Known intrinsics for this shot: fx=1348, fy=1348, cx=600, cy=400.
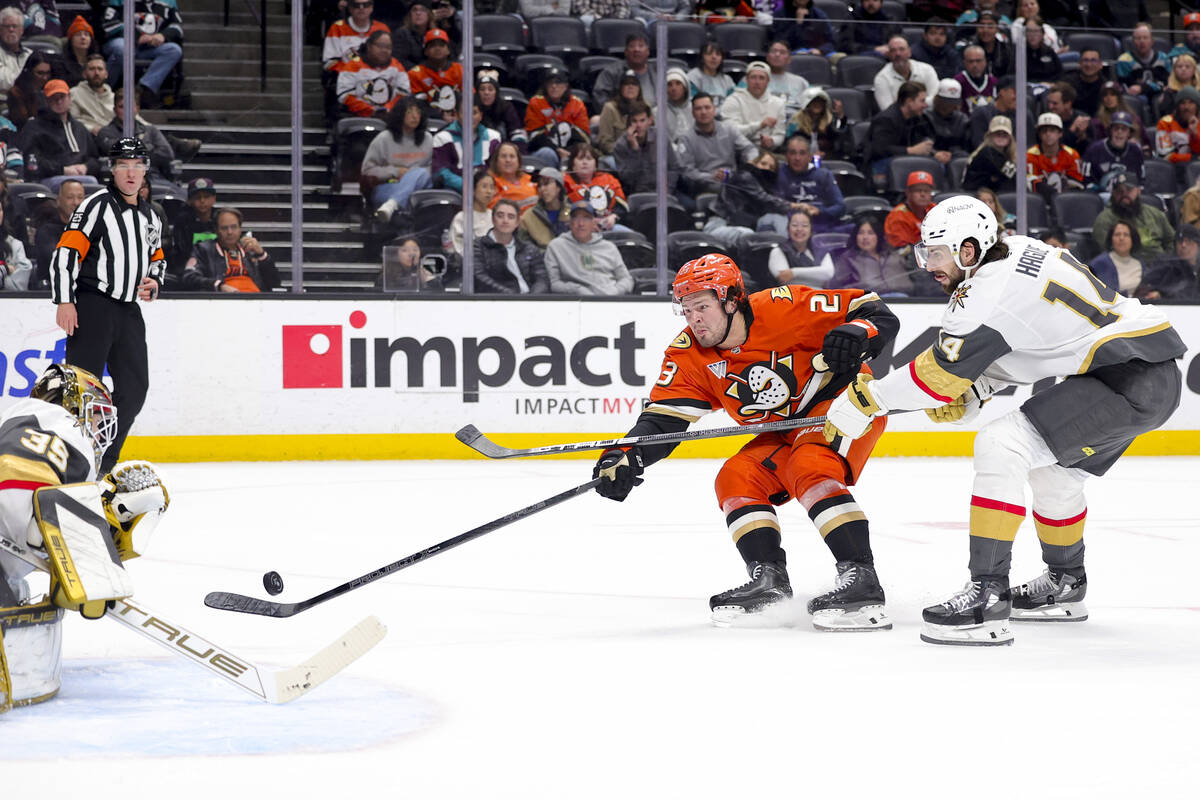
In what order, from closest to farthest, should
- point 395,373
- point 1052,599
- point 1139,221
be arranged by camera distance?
point 1052,599 < point 395,373 < point 1139,221

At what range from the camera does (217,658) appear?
7.43 ft

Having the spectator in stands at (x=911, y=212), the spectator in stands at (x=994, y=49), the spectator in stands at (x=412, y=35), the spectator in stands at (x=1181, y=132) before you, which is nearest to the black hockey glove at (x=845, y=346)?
the spectator in stands at (x=911, y=212)

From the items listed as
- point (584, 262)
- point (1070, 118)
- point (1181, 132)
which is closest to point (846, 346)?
point (584, 262)

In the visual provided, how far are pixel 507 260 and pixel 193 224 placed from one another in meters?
1.61

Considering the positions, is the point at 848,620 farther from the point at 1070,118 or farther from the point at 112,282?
the point at 1070,118

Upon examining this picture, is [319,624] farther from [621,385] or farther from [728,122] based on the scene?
[728,122]

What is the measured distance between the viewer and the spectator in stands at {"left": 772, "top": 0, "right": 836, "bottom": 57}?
770cm

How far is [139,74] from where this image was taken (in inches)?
274

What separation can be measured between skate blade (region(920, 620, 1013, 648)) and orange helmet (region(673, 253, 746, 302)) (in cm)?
90

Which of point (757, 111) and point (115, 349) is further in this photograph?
point (757, 111)

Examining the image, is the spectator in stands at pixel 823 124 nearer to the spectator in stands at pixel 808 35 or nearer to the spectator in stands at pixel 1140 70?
the spectator in stands at pixel 808 35

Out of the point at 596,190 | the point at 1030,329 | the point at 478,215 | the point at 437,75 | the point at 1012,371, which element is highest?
the point at 437,75

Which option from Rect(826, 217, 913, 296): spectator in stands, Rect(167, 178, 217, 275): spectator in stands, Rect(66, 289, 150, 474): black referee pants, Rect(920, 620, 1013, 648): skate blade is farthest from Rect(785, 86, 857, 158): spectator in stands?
Rect(920, 620, 1013, 648): skate blade

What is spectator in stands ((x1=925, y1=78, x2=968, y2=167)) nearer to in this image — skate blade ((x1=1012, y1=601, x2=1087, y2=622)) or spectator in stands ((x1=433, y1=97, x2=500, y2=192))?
spectator in stands ((x1=433, y1=97, x2=500, y2=192))
